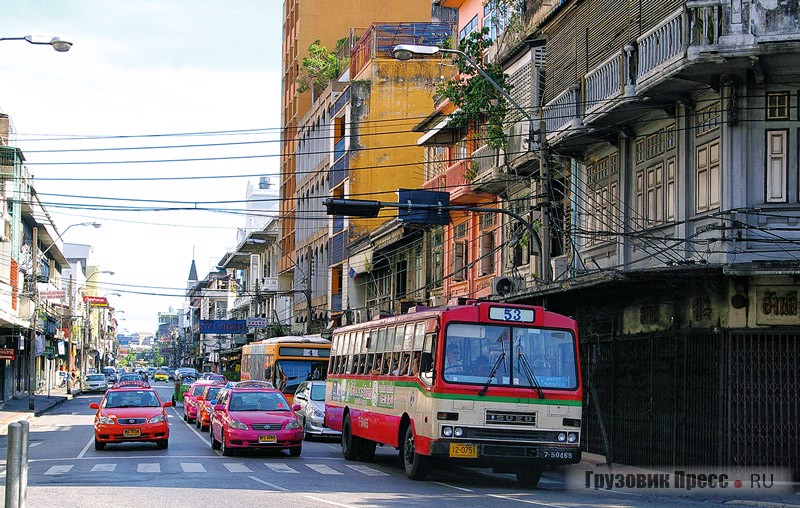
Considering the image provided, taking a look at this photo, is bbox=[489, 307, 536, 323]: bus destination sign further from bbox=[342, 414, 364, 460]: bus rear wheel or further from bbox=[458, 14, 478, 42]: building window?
bbox=[458, 14, 478, 42]: building window

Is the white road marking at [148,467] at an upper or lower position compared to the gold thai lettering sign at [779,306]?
lower

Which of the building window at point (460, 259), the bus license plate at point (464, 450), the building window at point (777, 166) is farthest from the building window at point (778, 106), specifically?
the building window at point (460, 259)

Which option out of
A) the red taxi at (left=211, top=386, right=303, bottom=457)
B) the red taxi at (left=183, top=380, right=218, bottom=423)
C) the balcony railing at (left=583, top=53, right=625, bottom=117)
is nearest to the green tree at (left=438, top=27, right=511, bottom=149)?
the balcony railing at (left=583, top=53, right=625, bottom=117)

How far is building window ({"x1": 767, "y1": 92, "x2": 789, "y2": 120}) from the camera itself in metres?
20.0

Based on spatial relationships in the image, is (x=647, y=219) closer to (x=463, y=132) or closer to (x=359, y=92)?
(x=463, y=132)

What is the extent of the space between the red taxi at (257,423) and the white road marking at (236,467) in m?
1.61

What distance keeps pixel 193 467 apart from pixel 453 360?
248 inches

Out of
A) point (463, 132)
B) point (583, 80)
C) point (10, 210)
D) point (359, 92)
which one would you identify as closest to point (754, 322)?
point (583, 80)

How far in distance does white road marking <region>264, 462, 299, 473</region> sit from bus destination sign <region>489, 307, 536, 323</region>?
538 centimetres

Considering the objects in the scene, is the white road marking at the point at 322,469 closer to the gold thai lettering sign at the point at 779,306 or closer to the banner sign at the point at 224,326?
the gold thai lettering sign at the point at 779,306

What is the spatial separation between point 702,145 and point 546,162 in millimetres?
3595

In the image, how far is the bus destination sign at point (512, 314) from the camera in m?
19.1

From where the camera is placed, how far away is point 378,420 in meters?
22.7

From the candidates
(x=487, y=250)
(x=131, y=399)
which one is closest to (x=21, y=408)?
(x=487, y=250)
